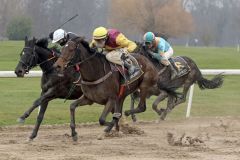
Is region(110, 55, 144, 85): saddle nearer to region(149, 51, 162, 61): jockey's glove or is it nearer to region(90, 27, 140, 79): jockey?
region(90, 27, 140, 79): jockey

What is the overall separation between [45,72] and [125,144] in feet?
5.17

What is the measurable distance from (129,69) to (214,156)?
2.03m

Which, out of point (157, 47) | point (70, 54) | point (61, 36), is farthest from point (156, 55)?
point (70, 54)

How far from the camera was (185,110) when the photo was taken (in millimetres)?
13078

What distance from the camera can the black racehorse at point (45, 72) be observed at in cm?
847

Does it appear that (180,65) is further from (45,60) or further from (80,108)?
(45,60)

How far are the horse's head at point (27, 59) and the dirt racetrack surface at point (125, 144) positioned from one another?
3.08 ft

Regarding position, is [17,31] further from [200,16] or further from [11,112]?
[200,16]

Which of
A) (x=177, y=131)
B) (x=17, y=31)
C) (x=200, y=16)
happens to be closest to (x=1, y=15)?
(x=17, y=31)

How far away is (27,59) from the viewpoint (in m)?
8.47

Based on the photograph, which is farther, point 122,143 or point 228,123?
point 228,123

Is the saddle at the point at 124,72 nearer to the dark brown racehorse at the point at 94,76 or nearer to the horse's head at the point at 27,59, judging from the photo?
the dark brown racehorse at the point at 94,76

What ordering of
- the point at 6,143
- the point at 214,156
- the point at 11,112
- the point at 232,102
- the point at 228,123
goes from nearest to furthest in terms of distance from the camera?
the point at 214,156, the point at 6,143, the point at 228,123, the point at 11,112, the point at 232,102

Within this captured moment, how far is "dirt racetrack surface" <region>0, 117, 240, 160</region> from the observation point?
701 cm
